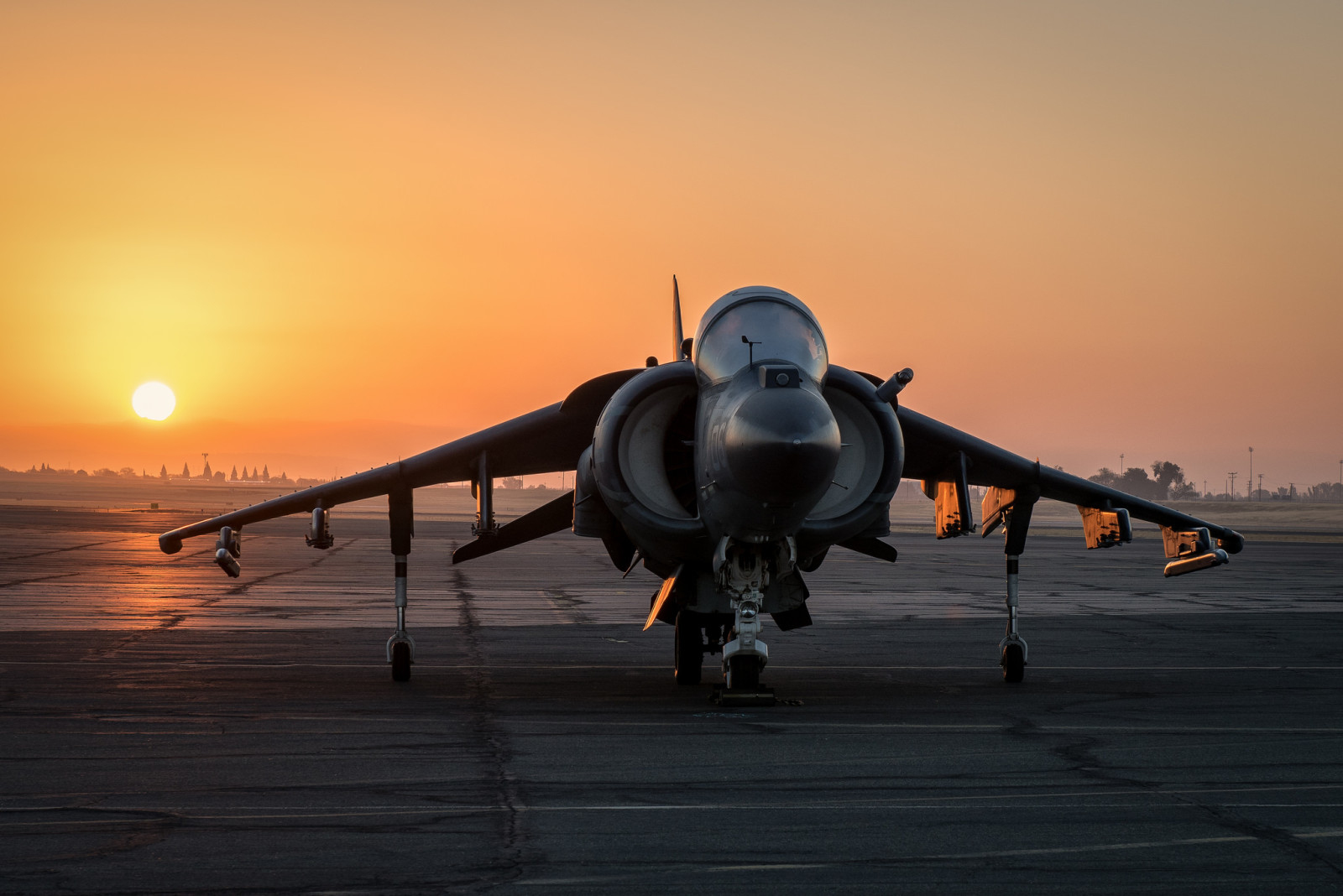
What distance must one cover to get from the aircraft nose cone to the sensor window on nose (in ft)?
0.38

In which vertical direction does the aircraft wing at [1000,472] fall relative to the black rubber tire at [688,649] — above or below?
above

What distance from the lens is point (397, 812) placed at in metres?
6.92

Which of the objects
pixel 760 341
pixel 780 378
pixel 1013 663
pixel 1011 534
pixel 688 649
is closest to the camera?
pixel 780 378

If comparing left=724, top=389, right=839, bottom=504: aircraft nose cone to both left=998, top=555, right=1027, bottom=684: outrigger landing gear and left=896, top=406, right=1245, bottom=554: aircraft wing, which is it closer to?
left=896, top=406, right=1245, bottom=554: aircraft wing

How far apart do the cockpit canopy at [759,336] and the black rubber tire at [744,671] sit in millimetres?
2519

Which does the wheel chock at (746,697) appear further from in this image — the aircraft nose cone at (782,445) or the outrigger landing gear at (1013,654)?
Result: the outrigger landing gear at (1013,654)

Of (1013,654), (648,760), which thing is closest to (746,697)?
(648,760)

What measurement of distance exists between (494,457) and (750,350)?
161 inches

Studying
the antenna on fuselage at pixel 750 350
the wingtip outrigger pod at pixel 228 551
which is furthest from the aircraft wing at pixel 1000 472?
the wingtip outrigger pod at pixel 228 551

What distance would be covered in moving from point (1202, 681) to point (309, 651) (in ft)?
34.8

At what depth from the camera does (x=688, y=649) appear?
1293cm

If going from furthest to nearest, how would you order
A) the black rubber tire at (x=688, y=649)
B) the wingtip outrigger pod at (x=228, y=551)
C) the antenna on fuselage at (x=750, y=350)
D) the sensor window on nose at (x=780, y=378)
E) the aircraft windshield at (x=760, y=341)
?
the wingtip outrigger pod at (x=228, y=551) → the black rubber tire at (x=688, y=649) → the aircraft windshield at (x=760, y=341) → the antenna on fuselage at (x=750, y=350) → the sensor window on nose at (x=780, y=378)

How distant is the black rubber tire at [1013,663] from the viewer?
13.0 m

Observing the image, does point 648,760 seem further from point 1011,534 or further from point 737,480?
point 1011,534
